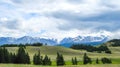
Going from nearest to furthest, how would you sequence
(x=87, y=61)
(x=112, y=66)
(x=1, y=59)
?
(x=112, y=66) < (x=1, y=59) < (x=87, y=61)

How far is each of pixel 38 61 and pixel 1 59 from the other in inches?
785

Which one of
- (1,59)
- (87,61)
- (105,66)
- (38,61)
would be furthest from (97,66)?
(87,61)

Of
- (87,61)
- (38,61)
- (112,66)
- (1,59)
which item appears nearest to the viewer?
(112,66)

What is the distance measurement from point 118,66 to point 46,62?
8482cm

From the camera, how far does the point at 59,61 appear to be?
140 m

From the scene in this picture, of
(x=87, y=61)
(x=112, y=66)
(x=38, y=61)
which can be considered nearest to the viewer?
(x=112, y=66)

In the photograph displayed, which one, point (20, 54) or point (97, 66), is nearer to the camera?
point (97, 66)

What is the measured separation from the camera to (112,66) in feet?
176

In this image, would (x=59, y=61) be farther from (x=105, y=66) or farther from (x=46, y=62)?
(x=105, y=66)

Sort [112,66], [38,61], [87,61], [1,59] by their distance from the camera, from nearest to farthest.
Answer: [112,66], [1,59], [38,61], [87,61]

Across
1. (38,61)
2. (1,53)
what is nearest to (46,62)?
(38,61)

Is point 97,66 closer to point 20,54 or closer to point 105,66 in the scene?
point 105,66

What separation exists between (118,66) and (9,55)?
7562 centimetres

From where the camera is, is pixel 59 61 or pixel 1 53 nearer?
pixel 1 53
